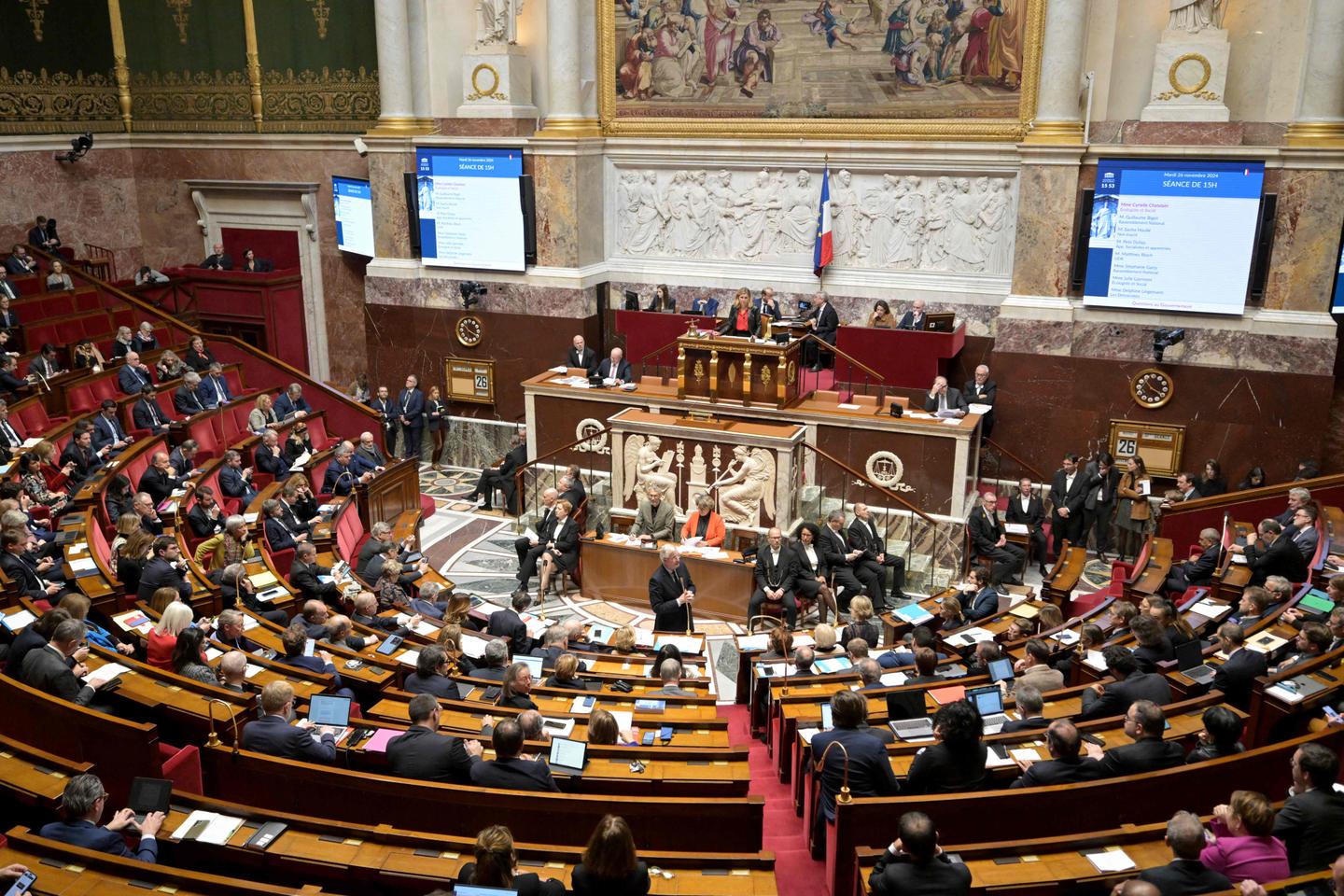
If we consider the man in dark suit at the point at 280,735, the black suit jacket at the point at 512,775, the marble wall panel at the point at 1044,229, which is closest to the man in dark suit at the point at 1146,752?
the black suit jacket at the point at 512,775

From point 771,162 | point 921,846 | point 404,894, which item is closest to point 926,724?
point 921,846

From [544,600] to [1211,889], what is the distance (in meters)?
8.37

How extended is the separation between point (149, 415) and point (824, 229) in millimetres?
9240

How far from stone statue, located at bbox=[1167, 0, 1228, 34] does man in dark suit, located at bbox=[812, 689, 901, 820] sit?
35.9 ft

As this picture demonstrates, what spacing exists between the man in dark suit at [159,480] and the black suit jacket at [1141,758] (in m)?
A: 9.45

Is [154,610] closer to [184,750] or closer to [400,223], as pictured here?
[184,750]

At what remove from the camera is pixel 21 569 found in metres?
8.08

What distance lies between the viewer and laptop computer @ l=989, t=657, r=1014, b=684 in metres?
7.40

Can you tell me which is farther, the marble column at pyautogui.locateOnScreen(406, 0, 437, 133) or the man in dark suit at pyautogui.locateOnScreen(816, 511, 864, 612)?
the marble column at pyautogui.locateOnScreen(406, 0, 437, 133)

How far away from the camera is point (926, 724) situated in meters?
6.45

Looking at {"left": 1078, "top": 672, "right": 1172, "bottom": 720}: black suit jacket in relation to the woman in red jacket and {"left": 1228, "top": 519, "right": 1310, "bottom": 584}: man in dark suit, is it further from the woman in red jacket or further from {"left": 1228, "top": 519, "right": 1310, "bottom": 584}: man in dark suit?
the woman in red jacket

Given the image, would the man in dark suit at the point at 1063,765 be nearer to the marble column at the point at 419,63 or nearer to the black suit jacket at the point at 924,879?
the black suit jacket at the point at 924,879

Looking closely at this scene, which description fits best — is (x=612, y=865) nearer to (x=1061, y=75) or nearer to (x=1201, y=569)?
(x=1201, y=569)

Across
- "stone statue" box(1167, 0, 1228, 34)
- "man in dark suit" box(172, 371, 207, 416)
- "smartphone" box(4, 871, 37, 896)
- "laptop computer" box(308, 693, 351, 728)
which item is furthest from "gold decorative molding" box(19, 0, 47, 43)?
"smartphone" box(4, 871, 37, 896)
